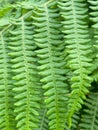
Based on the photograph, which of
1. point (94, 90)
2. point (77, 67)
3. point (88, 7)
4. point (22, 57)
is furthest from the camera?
point (94, 90)

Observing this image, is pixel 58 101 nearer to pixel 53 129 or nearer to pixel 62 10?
pixel 53 129

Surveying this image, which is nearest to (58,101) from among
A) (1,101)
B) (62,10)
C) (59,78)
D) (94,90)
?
(59,78)

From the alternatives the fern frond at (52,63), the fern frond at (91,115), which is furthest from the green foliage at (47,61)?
the fern frond at (91,115)

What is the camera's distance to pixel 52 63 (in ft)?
3.97

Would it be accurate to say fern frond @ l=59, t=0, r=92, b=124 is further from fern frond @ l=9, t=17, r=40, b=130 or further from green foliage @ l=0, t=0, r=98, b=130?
fern frond @ l=9, t=17, r=40, b=130

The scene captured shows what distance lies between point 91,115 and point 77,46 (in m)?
0.50

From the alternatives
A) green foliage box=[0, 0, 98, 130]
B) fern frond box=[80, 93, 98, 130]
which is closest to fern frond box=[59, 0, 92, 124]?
green foliage box=[0, 0, 98, 130]

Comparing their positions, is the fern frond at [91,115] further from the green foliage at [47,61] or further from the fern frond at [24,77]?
the fern frond at [24,77]

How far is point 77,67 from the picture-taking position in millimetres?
1142

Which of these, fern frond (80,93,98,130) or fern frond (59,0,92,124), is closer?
fern frond (59,0,92,124)

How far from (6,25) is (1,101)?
1.10ft

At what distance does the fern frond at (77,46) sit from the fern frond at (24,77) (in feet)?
0.44

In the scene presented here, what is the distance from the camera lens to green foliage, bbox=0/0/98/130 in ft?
3.82

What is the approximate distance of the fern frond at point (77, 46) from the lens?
1120 mm
